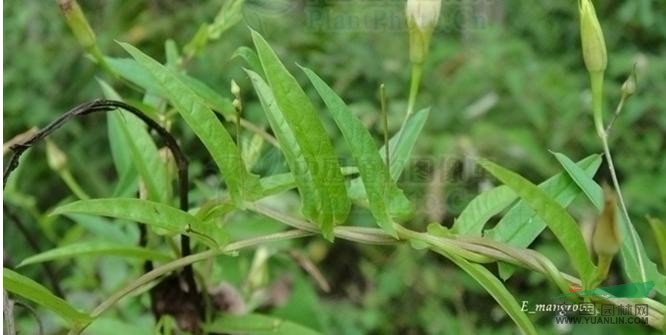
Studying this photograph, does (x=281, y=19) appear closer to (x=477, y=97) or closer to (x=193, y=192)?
(x=477, y=97)

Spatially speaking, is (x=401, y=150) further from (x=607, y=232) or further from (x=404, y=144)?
(x=607, y=232)

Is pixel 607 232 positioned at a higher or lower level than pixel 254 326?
higher

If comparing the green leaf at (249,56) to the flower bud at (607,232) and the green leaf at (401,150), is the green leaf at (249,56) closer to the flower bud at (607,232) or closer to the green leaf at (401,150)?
the green leaf at (401,150)

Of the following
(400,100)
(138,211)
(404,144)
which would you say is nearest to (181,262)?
(138,211)

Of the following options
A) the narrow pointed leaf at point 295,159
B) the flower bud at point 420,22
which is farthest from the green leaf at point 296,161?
the flower bud at point 420,22

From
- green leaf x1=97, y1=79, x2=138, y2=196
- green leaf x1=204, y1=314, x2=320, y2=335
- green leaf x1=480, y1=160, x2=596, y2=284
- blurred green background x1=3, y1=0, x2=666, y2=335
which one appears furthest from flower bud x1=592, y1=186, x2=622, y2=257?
blurred green background x1=3, y1=0, x2=666, y2=335

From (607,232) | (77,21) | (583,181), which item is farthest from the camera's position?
(77,21)

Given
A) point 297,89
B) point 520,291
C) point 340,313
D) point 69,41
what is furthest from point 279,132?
point 69,41

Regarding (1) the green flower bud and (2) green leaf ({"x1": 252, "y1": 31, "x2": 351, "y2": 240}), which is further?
(1) the green flower bud

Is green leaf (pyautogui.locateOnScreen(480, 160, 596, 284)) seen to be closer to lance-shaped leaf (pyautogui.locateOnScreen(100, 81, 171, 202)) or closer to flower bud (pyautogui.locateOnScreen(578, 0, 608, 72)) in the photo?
flower bud (pyautogui.locateOnScreen(578, 0, 608, 72))
